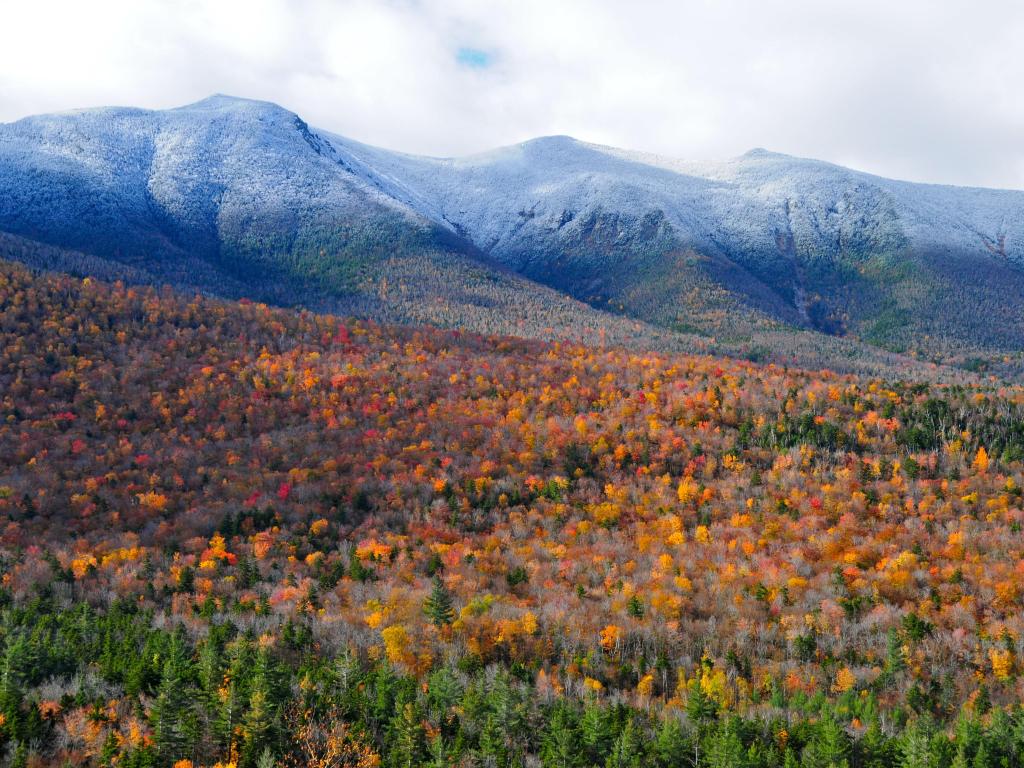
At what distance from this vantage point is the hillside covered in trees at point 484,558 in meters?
21.6

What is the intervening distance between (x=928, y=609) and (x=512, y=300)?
14455cm

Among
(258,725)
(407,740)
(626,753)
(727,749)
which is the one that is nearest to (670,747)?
(626,753)

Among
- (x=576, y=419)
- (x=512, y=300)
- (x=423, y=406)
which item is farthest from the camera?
(x=512, y=300)

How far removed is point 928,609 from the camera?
3266cm

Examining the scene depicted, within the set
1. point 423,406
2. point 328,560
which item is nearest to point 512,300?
point 423,406

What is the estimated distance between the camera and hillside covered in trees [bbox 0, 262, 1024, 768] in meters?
21.6

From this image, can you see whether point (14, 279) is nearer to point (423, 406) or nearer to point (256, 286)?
point (423, 406)

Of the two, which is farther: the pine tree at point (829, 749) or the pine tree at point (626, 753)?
the pine tree at point (626, 753)

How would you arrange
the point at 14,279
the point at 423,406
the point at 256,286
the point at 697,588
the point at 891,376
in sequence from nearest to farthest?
1. the point at 697,588
2. the point at 423,406
3. the point at 14,279
4. the point at 891,376
5. the point at 256,286

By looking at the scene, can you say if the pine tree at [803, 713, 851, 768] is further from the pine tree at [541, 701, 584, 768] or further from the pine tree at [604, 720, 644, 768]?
the pine tree at [541, 701, 584, 768]

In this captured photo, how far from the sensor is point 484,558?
41.7 meters

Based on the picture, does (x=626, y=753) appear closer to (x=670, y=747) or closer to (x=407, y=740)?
(x=670, y=747)

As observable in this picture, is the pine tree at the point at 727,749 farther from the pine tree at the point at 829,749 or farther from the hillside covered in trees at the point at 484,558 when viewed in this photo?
the pine tree at the point at 829,749

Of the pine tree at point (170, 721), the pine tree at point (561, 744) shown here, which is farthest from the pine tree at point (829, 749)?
the pine tree at point (170, 721)
